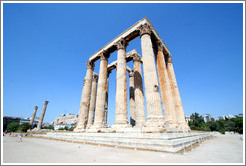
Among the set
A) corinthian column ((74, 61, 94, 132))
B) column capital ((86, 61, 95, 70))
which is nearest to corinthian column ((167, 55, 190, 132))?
corinthian column ((74, 61, 94, 132))

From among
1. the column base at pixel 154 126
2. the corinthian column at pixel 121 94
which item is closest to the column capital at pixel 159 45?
the corinthian column at pixel 121 94

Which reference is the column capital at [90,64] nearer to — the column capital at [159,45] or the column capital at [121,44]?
the column capital at [121,44]

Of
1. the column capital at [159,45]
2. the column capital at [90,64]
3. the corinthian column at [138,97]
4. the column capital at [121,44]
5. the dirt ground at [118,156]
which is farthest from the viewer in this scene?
the column capital at [90,64]

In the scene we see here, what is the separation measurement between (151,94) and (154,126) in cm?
288

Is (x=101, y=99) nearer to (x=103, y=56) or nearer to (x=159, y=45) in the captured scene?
(x=103, y=56)

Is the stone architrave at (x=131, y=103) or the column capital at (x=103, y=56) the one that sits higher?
the column capital at (x=103, y=56)

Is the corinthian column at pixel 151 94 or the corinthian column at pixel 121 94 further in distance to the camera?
the corinthian column at pixel 121 94

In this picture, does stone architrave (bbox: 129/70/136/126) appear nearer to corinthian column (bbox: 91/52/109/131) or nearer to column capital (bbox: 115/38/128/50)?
corinthian column (bbox: 91/52/109/131)

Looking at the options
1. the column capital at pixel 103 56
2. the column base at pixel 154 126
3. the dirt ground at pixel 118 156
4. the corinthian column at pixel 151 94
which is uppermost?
the column capital at pixel 103 56

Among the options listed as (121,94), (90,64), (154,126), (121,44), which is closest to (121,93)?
(121,94)

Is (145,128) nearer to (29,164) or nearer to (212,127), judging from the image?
(29,164)

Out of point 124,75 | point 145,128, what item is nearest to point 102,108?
point 124,75

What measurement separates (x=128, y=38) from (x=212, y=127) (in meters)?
71.9

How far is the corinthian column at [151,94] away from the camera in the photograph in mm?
9289
